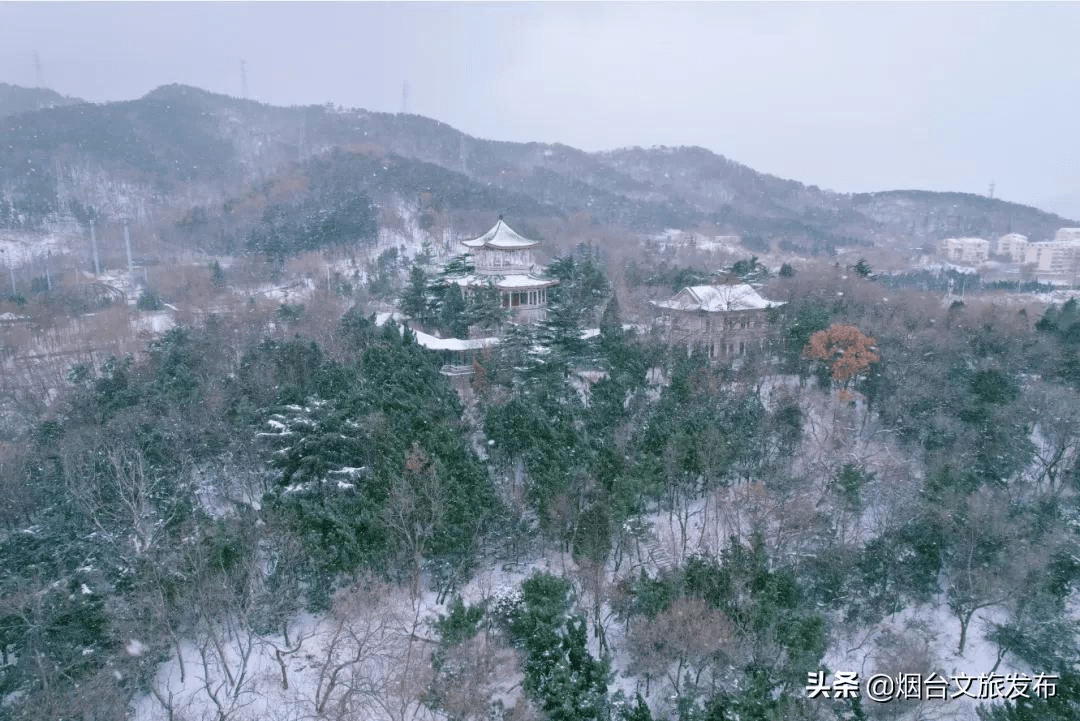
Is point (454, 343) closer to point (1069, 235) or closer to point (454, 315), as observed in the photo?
point (454, 315)

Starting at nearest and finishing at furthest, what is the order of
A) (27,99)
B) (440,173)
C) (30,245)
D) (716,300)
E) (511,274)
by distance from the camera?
(716,300)
(511,274)
(30,245)
(440,173)
(27,99)

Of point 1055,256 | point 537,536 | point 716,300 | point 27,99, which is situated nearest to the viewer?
point 537,536

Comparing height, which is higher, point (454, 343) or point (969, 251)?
point (969, 251)

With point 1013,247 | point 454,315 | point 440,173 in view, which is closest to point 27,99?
point 440,173

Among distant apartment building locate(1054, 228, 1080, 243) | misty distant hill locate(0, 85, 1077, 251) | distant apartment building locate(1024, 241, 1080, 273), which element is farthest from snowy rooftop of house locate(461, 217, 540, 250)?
distant apartment building locate(1054, 228, 1080, 243)

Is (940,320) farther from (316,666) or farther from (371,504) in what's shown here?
(316,666)

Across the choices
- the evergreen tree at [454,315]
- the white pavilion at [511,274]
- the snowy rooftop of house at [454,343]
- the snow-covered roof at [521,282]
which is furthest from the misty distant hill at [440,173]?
the snowy rooftop of house at [454,343]

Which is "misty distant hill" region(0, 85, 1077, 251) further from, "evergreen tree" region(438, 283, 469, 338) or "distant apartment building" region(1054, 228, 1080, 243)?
"evergreen tree" region(438, 283, 469, 338)
